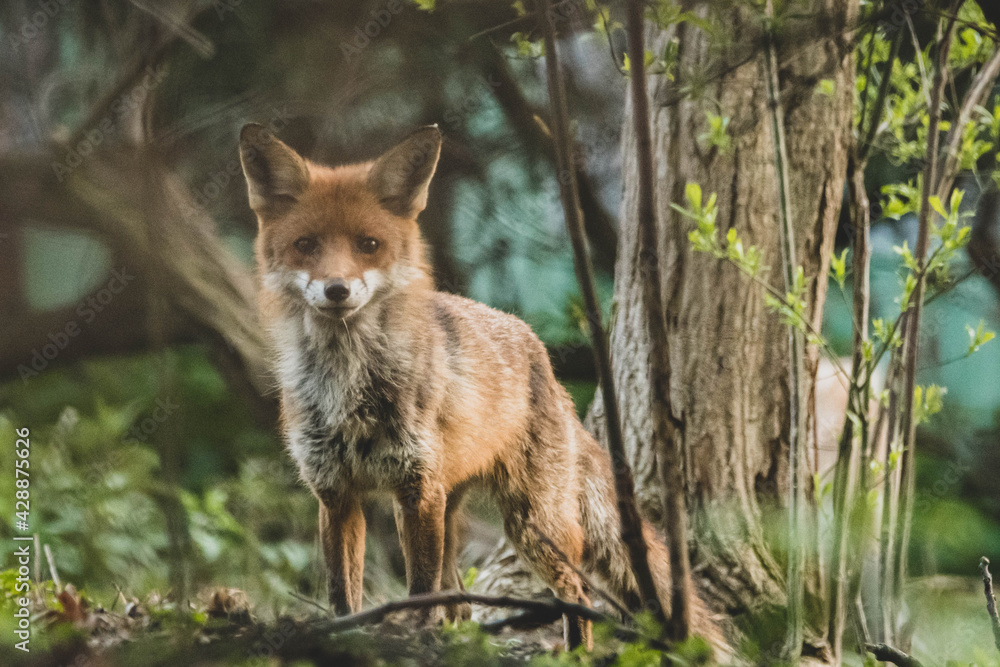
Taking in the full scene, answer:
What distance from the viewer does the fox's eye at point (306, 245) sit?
6.63 ft

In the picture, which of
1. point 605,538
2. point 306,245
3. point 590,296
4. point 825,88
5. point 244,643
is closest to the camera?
point 590,296

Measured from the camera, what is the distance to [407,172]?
6.88 ft

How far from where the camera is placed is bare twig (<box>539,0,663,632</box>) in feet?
4.85

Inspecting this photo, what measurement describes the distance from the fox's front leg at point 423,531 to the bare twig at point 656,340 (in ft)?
2.21

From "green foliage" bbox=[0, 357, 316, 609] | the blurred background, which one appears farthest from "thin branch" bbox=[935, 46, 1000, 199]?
"green foliage" bbox=[0, 357, 316, 609]

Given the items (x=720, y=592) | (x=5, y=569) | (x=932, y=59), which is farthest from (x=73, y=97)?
(x=932, y=59)

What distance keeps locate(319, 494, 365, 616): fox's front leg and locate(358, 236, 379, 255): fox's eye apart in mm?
665

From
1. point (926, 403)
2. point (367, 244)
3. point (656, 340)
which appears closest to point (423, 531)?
point (367, 244)

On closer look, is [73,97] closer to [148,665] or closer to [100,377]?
[100,377]

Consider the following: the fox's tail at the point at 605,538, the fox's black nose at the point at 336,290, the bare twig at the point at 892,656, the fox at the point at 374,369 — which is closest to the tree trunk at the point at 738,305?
the fox's tail at the point at 605,538

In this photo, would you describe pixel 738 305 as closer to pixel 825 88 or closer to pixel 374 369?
pixel 825 88

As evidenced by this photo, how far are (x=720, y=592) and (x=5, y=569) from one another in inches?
85.4

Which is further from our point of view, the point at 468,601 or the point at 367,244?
the point at 367,244

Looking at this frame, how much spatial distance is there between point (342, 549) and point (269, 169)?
3.44 ft
